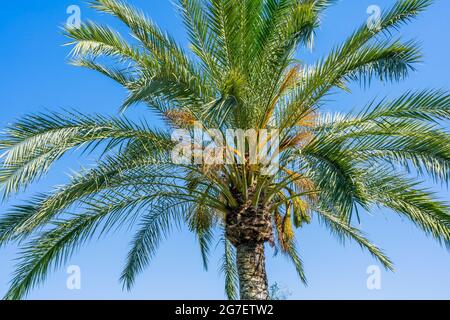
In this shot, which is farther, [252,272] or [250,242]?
[250,242]

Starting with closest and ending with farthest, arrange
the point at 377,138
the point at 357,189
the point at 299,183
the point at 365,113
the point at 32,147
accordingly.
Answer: the point at 357,189, the point at 32,147, the point at 377,138, the point at 365,113, the point at 299,183

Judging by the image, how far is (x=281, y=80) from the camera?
10.0 meters

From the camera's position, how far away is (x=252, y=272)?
954cm

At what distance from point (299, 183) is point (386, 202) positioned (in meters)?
1.48

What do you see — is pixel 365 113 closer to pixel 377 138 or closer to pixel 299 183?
pixel 377 138

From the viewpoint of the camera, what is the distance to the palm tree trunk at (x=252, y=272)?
9.47 m

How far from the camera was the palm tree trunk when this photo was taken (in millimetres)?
9469

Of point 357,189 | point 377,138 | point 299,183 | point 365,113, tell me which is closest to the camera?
point 357,189

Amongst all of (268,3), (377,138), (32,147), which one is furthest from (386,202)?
(32,147)

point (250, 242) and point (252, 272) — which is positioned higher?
point (250, 242)
